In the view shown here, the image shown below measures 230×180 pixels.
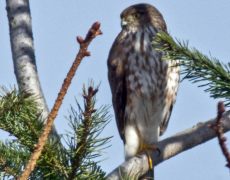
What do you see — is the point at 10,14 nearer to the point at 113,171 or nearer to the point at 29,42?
the point at 29,42

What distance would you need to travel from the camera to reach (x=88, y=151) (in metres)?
1.76

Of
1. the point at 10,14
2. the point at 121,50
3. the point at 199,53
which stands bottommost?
the point at 199,53

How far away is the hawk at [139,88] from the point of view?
4621 mm

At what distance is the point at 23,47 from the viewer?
3.96m

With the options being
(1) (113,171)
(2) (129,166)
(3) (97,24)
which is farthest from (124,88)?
(3) (97,24)

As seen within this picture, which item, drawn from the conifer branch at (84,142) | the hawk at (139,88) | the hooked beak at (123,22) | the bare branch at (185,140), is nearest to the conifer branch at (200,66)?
the conifer branch at (84,142)

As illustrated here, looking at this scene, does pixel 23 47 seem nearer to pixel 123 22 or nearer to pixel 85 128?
pixel 123 22

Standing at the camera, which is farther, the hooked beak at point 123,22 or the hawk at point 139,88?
the hooked beak at point 123,22

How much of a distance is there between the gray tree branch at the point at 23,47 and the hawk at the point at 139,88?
0.93m

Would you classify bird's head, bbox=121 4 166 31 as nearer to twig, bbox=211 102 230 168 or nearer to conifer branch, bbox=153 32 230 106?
conifer branch, bbox=153 32 230 106

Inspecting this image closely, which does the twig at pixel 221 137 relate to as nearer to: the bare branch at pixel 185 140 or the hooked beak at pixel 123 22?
the bare branch at pixel 185 140

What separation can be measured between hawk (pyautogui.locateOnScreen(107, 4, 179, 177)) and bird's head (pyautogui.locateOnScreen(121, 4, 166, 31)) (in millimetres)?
188

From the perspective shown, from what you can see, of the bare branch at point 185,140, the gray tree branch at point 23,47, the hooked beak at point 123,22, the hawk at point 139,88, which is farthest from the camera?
the hooked beak at point 123,22

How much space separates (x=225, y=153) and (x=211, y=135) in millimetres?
2214
